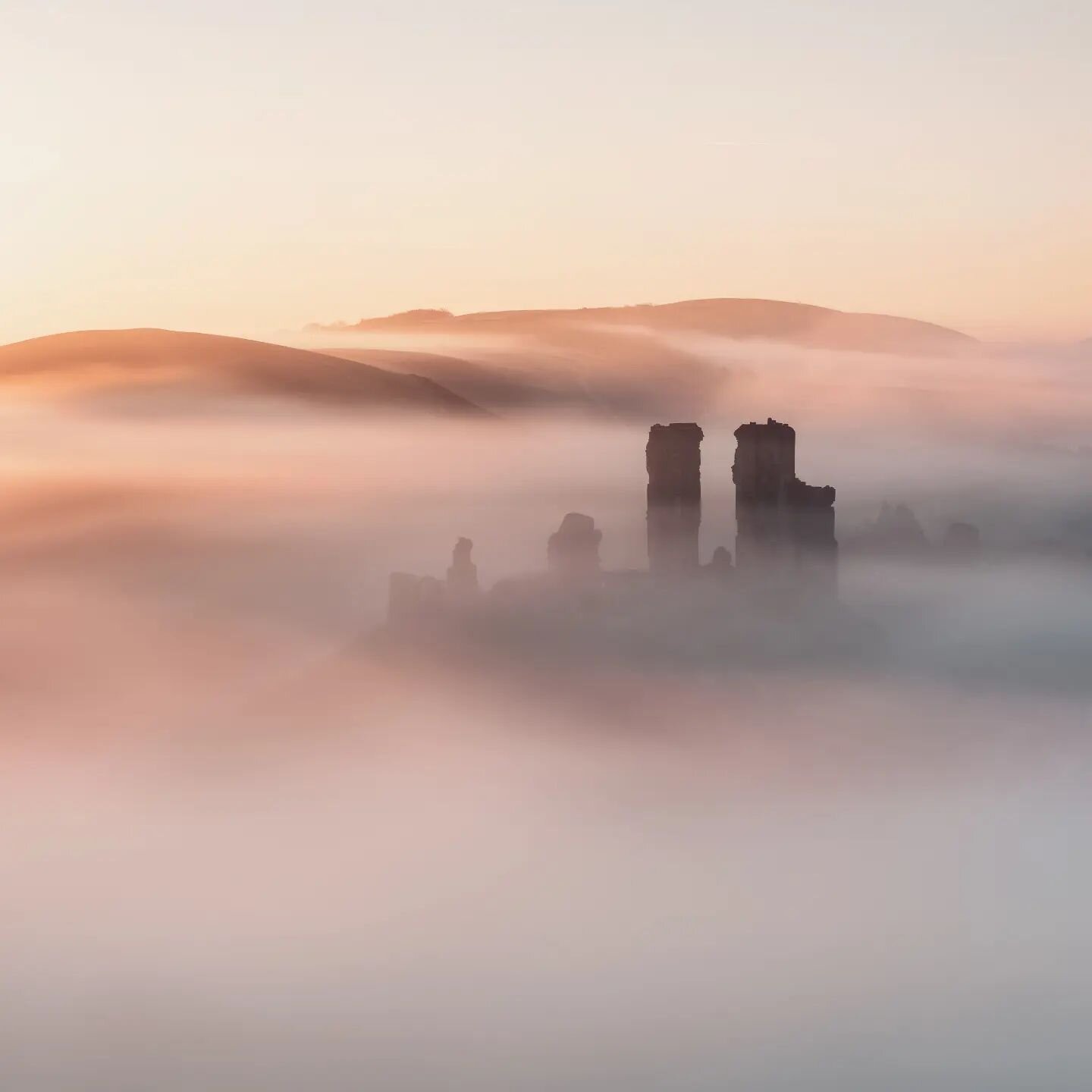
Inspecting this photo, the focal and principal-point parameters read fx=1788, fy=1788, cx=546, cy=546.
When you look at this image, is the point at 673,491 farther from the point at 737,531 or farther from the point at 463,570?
the point at 463,570

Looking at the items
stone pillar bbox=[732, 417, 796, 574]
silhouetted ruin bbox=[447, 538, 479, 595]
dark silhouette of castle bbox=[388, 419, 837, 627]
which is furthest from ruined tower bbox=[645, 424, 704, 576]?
silhouetted ruin bbox=[447, 538, 479, 595]

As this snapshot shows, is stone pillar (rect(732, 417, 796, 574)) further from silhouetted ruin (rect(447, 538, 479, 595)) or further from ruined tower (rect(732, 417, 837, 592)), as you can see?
silhouetted ruin (rect(447, 538, 479, 595))

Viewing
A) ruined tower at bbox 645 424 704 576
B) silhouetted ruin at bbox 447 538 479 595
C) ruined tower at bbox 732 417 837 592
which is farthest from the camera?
silhouetted ruin at bbox 447 538 479 595

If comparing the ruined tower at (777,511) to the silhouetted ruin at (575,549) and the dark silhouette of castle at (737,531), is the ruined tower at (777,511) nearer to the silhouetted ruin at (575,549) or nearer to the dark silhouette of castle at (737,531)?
the dark silhouette of castle at (737,531)

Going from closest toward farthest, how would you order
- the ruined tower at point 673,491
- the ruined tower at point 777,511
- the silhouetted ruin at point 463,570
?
1. the ruined tower at point 673,491
2. the ruined tower at point 777,511
3. the silhouetted ruin at point 463,570

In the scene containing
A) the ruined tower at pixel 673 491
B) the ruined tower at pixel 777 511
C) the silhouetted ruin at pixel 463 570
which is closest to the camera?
the ruined tower at pixel 673 491

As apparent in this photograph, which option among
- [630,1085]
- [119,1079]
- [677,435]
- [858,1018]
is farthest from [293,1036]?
[677,435]

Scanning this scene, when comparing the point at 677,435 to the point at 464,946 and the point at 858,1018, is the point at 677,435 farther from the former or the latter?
the point at 464,946

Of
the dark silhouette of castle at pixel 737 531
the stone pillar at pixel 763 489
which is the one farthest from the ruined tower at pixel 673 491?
the stone pillar at pixel 763 489
